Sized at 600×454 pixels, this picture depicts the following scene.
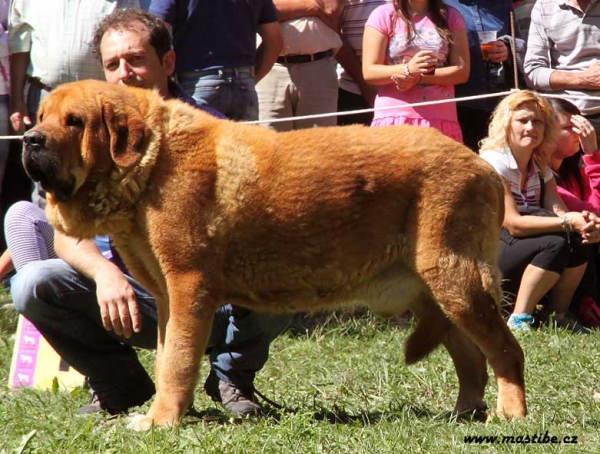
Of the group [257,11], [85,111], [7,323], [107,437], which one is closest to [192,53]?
[257,11]

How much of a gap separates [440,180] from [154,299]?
149 centimetres

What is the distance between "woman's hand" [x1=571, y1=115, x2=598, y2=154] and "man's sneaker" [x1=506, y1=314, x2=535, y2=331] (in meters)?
1.56

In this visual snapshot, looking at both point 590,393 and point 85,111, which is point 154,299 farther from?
point 590,393

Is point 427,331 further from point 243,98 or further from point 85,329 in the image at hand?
point 243,98

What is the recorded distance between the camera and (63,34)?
743cm

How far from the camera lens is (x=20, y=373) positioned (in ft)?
20.3

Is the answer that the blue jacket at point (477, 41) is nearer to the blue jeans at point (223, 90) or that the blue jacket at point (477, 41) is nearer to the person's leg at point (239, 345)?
the blue jeans at point (223, 90)

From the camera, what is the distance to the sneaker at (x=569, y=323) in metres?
7.46

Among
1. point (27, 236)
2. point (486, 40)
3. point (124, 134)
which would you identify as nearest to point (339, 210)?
point (124, 134)

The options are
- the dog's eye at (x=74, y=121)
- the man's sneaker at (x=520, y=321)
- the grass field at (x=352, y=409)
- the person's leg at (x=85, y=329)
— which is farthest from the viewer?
the man's sneaker at (x=520, y=321)

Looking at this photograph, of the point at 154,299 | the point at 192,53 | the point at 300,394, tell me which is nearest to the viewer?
the point at 154,299

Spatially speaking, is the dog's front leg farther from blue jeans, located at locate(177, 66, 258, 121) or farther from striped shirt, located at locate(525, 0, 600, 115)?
striped shirt, located at locate(525, 0, 600, 115)

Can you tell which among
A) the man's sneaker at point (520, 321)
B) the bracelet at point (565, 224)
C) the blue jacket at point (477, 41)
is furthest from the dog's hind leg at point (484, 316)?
the blue jacket at point (477, 41)

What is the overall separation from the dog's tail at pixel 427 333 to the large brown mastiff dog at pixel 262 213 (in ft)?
0.51
